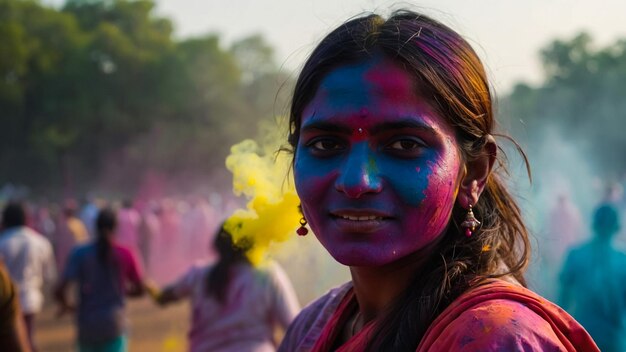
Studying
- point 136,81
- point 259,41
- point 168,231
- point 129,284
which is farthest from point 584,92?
point 129,284

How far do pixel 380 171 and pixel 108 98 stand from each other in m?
29.1

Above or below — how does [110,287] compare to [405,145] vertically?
below

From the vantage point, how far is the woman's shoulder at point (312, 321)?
1.92 metres

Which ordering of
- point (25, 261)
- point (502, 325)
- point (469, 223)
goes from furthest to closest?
point (25, 261) → point (469, 223) → point (502, 325)

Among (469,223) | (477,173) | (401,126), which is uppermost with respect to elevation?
(401,126)

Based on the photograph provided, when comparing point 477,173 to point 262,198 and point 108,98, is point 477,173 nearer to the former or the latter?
point 262,198

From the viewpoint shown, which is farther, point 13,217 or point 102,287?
point 13,217

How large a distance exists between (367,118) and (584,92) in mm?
35714

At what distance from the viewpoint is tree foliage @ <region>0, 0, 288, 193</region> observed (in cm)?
2744

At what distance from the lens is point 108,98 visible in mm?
29172

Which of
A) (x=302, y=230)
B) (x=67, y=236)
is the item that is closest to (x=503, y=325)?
(x=302, y=230)

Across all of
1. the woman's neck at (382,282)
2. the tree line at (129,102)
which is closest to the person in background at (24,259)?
the woman's neck at (382,282)

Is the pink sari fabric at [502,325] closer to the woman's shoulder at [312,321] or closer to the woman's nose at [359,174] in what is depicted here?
the woman's nose at [359,174]

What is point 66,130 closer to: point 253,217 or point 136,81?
point 136,81
